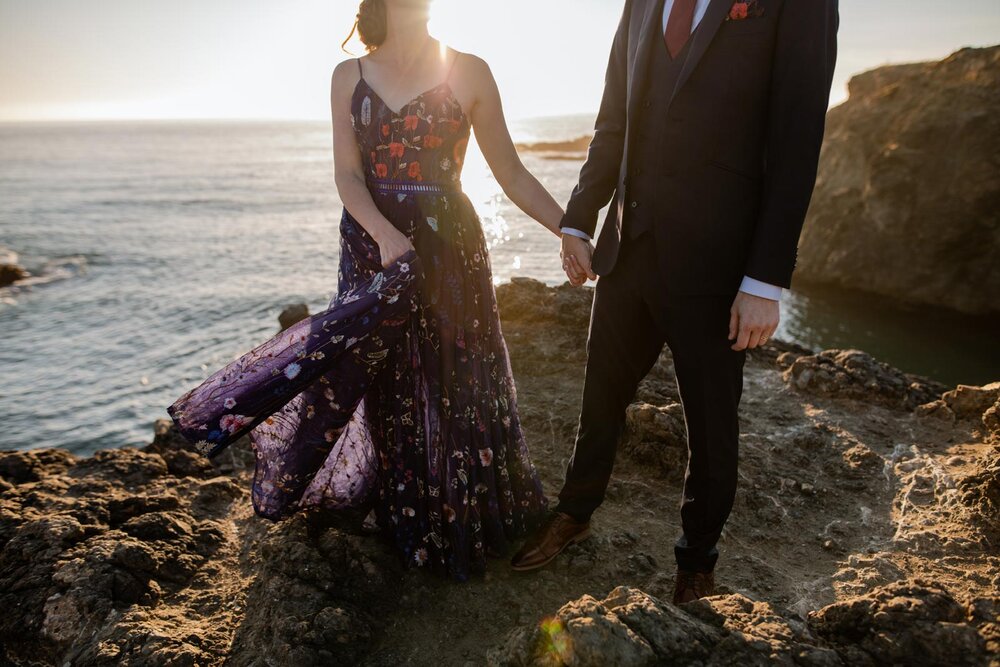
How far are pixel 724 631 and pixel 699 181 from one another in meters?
1.40

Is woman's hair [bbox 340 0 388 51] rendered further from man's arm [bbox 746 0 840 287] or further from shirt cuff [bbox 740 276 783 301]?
shirt cuff [bbox 740 276 783 301]

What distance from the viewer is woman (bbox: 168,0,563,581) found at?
2459mm

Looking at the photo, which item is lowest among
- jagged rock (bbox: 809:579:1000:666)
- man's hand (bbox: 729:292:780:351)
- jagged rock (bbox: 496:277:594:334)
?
jagged rock (bbox: 809:579:1000:666)

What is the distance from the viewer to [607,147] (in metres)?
2.52

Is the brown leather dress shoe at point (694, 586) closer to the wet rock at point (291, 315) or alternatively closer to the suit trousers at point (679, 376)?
the suit trousers at point (679, 376)

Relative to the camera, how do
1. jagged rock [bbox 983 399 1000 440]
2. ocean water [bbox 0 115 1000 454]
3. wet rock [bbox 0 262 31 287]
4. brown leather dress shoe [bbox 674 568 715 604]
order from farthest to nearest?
wet rock [bbox 0 262 31 287] → ocean water [bbox 0 115 1000 454] → jagged rock [bbox 983 399 1000 440] → brown leather dress shoe [bbox 674 568 715 604]

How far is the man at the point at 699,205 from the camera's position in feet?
6.55

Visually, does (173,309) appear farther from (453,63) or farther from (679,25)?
(679,25)

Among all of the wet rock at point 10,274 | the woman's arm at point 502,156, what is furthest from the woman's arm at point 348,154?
the wet rock at point 10,274

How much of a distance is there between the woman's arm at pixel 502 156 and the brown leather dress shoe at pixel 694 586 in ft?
5.02

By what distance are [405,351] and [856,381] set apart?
3698 millimetres

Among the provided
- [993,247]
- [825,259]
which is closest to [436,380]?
[993,247]

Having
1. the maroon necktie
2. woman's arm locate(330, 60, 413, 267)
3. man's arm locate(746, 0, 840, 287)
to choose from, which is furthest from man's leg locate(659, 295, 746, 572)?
woman's arm locate(330, 60, 413, 267)

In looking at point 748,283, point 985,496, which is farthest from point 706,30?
point 985,496
